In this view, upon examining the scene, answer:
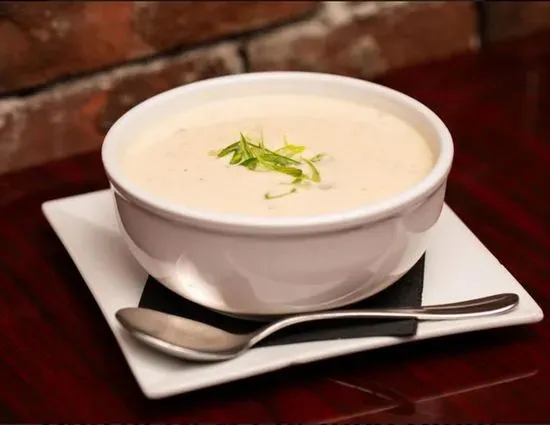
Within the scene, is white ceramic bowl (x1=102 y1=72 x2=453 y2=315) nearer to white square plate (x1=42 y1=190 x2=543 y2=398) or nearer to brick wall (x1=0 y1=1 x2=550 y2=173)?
white square plate (x1=42 y1=190 x2=543 y2=398)

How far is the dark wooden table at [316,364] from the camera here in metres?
0.64

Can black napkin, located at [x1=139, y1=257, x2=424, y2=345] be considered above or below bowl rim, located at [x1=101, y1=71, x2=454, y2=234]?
below

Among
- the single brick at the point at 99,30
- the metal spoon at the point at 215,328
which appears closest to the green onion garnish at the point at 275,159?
the metal spoon at the point at 215,328

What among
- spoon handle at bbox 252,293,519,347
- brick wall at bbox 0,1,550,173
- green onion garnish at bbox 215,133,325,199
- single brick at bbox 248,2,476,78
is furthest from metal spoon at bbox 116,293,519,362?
single brick at bbox 248,2,476,78

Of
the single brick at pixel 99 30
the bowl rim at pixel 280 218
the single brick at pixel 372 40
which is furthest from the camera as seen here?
the single brick at pixel 372 40

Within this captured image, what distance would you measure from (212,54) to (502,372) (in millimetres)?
593

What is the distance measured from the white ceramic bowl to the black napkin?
0.06 ft

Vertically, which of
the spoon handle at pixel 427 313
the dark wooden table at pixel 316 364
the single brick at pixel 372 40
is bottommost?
the single brick at pixel 372 40

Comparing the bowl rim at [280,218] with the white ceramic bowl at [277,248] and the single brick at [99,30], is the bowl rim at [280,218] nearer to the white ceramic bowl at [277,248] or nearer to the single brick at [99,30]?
the white ceramic bowl at [277,248]

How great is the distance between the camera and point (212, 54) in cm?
112

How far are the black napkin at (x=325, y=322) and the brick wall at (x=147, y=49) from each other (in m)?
0.39

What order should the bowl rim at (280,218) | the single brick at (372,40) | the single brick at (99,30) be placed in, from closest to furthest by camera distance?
the bowl rim at (280,218), the single brick at (99,30), the single brick at (372,40)

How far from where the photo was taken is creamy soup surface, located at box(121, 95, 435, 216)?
0.68 metres

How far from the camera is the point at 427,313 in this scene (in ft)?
2.21
